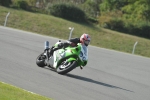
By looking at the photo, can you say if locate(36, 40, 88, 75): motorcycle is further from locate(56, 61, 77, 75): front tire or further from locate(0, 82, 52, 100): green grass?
locate(0, 82, 52, 100): green grass

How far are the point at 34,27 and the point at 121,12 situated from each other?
85.4ft

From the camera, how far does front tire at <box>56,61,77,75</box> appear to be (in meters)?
12.1

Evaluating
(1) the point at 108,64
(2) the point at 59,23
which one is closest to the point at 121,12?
(2) the point at 59,23

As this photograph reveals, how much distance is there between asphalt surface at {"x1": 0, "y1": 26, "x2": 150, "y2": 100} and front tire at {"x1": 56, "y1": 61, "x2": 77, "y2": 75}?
0.15m

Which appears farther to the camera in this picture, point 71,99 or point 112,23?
point 112,23

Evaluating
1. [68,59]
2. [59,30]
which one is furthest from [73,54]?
[59,30]

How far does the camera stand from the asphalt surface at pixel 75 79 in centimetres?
1007

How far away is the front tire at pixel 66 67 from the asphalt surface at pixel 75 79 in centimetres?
15

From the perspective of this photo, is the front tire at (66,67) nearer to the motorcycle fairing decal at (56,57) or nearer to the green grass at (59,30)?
the motorcycle fairing decal at (56,57)

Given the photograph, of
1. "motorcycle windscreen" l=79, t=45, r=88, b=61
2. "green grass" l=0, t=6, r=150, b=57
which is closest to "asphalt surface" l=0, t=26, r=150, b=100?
"motorcycle windscreen" l=79, t=45, r=88, b=61

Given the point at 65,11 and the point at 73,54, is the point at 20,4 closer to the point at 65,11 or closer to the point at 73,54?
the point at 65,11

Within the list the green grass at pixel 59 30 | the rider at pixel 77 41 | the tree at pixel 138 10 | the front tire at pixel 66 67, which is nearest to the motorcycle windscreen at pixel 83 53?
the rider at pixel 77 41

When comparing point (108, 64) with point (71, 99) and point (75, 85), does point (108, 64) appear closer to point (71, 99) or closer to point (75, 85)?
point (75, 85)

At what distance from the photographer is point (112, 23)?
44.8 meters
